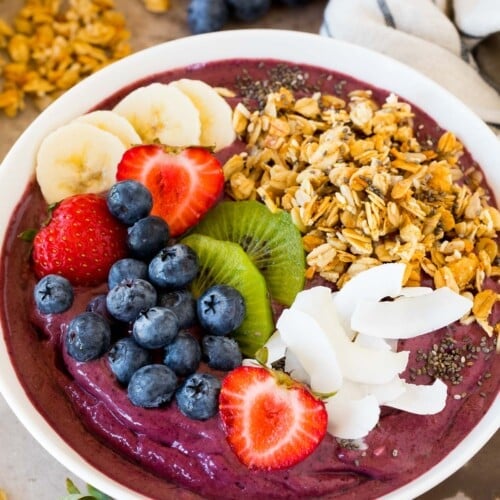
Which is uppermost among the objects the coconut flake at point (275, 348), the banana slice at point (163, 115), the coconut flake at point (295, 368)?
the banana slice at point (163, 115)

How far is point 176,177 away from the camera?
1.96 meters

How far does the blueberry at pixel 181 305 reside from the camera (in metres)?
1.76

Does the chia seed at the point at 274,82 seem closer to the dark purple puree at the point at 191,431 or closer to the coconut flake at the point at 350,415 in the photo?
the dark purple puree at the point at 191,431

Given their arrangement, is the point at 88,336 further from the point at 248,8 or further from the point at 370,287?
the point at 248,8

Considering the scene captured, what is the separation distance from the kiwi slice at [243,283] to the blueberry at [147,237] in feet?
0.38

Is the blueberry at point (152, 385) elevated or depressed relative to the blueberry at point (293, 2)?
depressed

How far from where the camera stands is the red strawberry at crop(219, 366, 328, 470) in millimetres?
1651

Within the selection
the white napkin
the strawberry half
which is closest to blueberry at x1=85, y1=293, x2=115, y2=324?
the strawberry half

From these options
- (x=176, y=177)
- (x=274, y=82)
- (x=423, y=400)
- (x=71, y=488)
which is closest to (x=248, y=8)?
(x=274, y=82)

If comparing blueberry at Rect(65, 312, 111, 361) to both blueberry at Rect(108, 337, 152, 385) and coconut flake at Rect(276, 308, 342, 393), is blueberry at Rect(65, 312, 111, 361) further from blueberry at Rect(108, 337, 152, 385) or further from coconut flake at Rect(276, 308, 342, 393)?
coconut flake at Rect(276, 308, 342, 393)

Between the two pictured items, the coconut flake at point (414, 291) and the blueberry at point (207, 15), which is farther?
the blueberry at point (207, 15)

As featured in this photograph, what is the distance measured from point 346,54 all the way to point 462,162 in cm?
42

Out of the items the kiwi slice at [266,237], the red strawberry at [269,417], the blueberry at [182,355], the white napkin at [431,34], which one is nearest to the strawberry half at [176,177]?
the kiwi slice at [266,237]

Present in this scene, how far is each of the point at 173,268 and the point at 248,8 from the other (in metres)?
1.22
